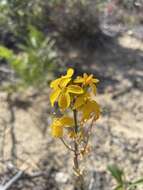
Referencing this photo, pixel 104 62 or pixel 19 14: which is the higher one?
pixel 19 14

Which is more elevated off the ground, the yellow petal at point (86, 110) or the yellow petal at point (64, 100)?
the yellow petal at point (64, 100)

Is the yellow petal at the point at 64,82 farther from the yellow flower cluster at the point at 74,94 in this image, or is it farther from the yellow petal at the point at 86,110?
the yellow petal at the point at 86,110

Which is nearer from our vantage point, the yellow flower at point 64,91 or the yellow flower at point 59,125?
the yellow flower at point 64,91

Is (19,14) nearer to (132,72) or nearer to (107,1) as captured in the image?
(107,1)

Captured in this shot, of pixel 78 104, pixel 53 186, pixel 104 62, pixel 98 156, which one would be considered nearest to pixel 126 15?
pixel 104 62

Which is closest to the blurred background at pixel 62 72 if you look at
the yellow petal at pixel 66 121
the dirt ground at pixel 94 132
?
the dirt ground at pixel 94 132

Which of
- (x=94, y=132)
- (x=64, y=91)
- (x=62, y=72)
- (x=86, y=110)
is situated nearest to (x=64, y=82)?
(x=64, y=91)

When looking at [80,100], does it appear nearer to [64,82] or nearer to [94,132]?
[64,82]
